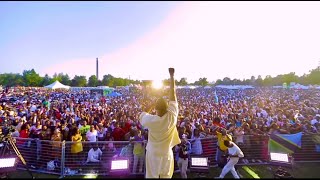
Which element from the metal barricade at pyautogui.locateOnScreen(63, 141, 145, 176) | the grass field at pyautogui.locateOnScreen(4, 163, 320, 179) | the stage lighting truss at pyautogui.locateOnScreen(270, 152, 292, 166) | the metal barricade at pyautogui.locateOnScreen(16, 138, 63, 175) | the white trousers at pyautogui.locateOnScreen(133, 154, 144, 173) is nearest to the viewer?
the stage lighting truss at pyautogui.locateOnScreen(270, 152, 292, 166)

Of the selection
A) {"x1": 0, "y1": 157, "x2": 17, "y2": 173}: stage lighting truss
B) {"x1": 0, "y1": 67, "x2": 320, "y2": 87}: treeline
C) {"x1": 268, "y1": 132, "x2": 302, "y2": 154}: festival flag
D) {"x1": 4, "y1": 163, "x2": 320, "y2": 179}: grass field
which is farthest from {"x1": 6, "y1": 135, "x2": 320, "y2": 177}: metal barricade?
{"x1": 0, "y1": 67, "x2": 320, "y2": 87}: treeline

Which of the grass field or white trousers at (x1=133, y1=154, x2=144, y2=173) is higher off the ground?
white trousers at (x1=133, y1=154, x2=144, y2=173)

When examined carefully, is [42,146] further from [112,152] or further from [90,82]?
[90,82]

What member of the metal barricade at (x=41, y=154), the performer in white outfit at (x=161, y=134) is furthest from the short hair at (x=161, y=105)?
the metal barricade at (x=41, y=154)

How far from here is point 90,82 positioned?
327 feet

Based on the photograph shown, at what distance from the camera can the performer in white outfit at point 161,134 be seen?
3.92 meters

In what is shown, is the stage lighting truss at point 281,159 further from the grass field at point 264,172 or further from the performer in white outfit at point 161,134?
the performer in white outfit at point 161,134

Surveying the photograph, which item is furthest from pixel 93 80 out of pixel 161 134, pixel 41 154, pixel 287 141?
pixel 161 134

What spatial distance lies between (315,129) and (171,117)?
11.4 meters

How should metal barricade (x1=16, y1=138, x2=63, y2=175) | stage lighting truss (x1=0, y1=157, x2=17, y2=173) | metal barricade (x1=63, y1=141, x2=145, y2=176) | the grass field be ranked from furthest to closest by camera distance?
metal barricade (x1=16, y1=138, x2=63, y2=175), metal barricade (x1=63, y1=141, x2=145, y2=176), the grass field, stage lighting truss (x1=0, y1=157, x2=17, y2=173)

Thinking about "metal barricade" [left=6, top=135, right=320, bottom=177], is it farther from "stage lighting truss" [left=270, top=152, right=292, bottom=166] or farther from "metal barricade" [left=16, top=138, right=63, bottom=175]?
"stage lighting truss" [left=270, top=152, right=292, bottom=166]

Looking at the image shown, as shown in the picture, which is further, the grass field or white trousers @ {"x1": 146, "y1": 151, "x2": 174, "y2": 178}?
the grass field

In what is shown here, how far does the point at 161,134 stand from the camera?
3980 mm

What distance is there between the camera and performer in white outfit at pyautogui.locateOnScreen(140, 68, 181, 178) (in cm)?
392
